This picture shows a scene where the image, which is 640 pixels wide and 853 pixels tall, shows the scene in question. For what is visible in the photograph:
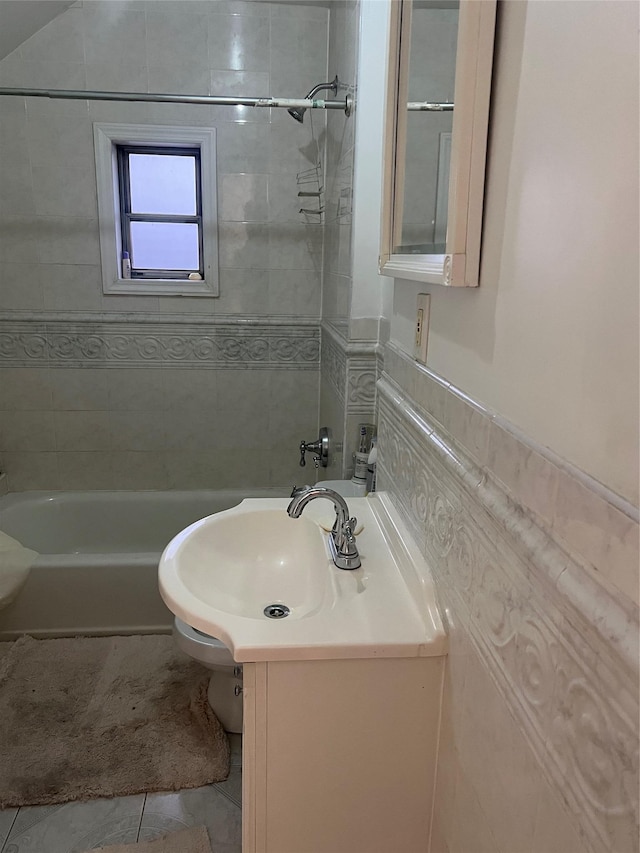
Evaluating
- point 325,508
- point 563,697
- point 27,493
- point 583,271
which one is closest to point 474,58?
point 583,271

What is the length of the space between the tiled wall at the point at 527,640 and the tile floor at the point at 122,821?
785mm

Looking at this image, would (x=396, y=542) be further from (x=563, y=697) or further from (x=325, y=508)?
(x=563, y=697)

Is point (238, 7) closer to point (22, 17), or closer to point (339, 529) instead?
point (22, 17)

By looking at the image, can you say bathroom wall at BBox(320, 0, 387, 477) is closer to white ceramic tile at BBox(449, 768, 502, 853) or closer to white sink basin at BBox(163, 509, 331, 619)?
white sink basin at BBox(163, 509, 331, 619)

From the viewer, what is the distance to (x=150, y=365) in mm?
2814

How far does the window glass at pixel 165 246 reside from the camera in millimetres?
2752

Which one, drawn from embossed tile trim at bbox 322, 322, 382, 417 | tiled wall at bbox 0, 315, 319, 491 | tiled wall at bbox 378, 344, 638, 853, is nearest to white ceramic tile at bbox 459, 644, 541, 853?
tiled wall at bbox 378, 344, 638, 853

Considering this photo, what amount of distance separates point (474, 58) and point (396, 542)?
86 cm

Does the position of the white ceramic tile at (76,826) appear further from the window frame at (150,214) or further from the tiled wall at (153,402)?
the window frame at (150,214)

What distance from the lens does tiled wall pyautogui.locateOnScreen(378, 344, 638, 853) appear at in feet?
1.69

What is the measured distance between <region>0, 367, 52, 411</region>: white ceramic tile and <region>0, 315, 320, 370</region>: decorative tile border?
0.04 meters

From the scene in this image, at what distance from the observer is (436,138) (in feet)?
3.42

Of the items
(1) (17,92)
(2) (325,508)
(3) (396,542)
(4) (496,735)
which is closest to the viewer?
(4) (496,735)

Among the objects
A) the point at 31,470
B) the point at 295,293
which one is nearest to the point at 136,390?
the point at 31,470
